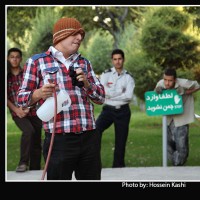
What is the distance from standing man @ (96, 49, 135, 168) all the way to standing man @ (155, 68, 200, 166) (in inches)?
19.1

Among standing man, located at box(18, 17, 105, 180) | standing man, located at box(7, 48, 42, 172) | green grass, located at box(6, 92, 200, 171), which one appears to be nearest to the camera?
standing man, located at box(18, 17, 105, 180)

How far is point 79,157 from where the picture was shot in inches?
170

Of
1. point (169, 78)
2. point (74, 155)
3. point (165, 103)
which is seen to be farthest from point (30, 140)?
point (74, 155)

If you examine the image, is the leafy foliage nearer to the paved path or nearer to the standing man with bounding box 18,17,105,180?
the paved path

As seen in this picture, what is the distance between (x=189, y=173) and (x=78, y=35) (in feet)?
14.2

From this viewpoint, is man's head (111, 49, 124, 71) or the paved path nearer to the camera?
the paved path

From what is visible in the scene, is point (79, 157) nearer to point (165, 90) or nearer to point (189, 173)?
point (189, 173)

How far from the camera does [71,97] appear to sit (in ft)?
14.1

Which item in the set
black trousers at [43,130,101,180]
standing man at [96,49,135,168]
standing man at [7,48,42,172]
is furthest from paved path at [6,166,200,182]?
black trousers at [43,130,101,180]

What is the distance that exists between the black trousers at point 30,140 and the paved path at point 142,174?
0.29 metres

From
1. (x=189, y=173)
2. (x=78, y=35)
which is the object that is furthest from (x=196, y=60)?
(x=78, y=35)

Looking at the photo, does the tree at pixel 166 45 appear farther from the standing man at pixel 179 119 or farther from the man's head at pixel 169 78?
the man's head at pixel 169 78

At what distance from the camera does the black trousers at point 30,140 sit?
825cm

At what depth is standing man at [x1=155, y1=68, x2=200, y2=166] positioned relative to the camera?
9.01 m
